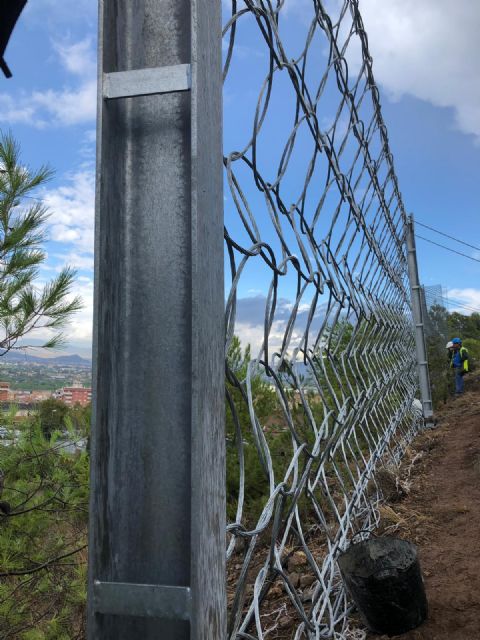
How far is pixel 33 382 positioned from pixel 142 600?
2.88 m

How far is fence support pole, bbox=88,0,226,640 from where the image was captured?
0.63m

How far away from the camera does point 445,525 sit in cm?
246

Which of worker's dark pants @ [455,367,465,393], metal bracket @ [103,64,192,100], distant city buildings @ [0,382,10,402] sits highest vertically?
metal bracket @ [103,64,192,100]

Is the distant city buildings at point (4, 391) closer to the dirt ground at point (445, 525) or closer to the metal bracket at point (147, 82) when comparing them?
the dirt ground at point (445, 525)

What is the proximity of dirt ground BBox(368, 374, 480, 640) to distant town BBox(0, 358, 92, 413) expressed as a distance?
1.48 m

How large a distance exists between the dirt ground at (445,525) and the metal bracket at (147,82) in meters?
1.56

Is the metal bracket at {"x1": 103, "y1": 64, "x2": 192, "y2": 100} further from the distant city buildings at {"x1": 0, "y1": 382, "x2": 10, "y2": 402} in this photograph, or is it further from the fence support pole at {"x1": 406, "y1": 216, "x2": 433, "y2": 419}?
the fence support pole at {"x1": 406, "y1": 216, "x2": 433, "y2": 419}

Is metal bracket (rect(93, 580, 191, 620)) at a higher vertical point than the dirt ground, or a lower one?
higher

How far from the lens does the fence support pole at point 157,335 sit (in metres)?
0.63

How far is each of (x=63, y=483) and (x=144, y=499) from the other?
3.01 m

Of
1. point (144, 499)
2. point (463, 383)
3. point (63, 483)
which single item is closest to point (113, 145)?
point (144, 499)

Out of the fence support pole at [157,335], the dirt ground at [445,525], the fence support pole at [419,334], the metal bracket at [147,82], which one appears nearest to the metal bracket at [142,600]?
the fence support pole at [157,335]

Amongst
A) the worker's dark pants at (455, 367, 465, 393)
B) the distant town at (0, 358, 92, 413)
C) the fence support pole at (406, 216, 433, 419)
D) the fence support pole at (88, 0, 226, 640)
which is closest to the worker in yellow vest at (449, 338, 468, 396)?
the worker's dark pants at (455, 367, 465, 393)

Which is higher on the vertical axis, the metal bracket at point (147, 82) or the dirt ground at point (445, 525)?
the metal bracket at point (147, 82)
